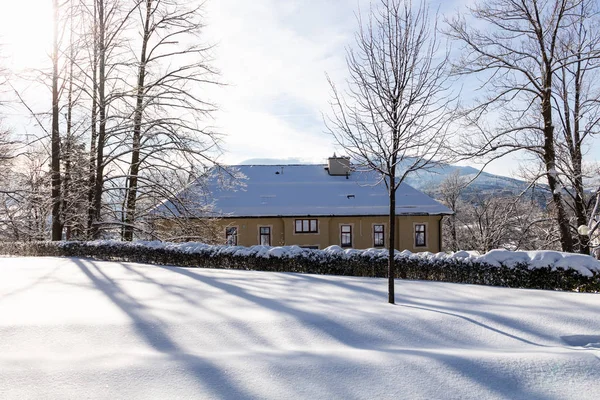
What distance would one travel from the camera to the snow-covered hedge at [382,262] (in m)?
9.87

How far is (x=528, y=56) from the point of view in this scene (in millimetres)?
15055

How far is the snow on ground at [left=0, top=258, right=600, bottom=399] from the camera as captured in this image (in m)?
4.32

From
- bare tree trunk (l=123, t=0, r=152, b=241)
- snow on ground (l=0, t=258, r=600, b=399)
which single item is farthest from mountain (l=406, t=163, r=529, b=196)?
bare tree trunk (l=123, t=0, r=152, b=241)

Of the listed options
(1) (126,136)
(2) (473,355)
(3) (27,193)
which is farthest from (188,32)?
(2) (473,355)

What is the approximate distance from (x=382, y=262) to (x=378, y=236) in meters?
16.1

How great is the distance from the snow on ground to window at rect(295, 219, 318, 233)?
57.2 ft

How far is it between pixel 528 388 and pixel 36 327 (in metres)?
6.30

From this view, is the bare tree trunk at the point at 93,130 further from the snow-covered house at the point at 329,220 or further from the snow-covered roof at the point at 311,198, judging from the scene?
the snow-covered house at the point at 329,220

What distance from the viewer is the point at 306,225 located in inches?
1072

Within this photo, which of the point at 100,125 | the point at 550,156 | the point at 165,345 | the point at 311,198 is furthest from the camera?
the point at 311,198

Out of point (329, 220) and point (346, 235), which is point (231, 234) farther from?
point (346, 235)

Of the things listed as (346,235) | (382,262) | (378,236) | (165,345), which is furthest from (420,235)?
(165,345)

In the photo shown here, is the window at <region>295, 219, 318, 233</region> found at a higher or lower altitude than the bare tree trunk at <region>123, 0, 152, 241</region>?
lower

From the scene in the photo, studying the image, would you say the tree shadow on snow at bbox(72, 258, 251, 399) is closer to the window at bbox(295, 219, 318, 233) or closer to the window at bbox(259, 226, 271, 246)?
the window at bbox(259, 226, 271, 246)
